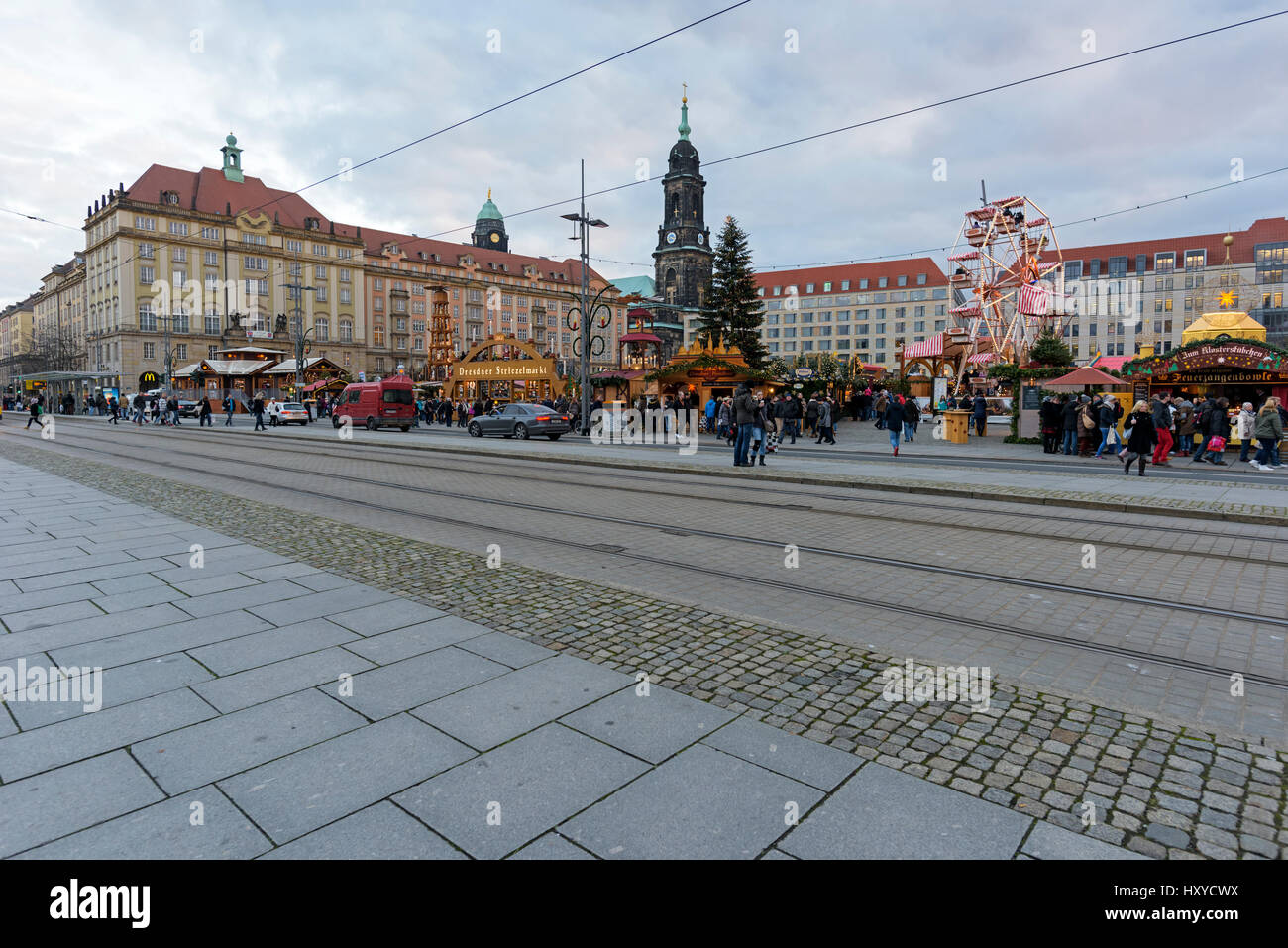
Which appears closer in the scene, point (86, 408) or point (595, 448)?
point (595, 448)

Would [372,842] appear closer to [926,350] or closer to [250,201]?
[926,350]

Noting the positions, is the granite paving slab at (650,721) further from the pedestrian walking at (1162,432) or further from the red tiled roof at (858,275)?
the red tiled roof at (858,275)

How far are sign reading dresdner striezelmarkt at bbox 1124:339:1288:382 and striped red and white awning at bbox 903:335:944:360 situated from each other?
20421 mm

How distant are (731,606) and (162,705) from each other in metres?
3.75

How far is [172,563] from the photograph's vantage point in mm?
6977

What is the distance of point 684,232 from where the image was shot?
106 m

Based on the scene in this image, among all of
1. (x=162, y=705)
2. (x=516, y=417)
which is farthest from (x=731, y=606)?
(x=516, y=417)

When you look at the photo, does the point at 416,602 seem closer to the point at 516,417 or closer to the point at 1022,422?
the point at 516,417

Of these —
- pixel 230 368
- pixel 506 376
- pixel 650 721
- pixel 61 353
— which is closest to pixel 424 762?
pixel 650 721

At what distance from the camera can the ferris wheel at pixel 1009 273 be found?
46.5 m

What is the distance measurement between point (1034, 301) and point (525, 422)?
34.8 meters

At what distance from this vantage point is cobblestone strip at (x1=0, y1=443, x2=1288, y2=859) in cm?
290

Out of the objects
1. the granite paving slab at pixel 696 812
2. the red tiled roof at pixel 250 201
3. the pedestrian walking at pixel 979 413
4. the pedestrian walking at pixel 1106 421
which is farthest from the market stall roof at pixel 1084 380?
the red tiled roof at pixel 250 201

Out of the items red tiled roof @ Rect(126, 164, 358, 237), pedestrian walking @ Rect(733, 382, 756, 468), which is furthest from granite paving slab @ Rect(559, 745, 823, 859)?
red tiled roof @ Rect(126, 164, 358, 237)
